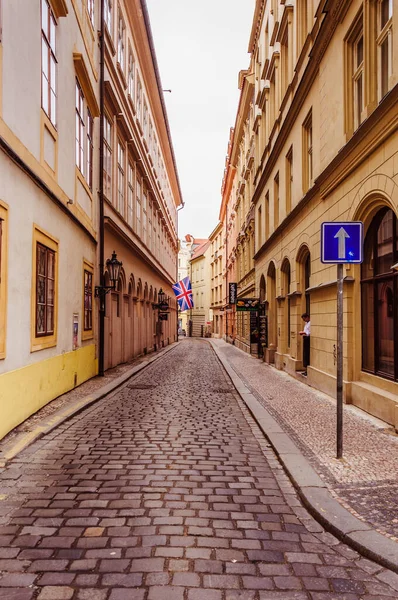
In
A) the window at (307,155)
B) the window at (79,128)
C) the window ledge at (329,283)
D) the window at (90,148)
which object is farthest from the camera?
the window at (90,148)

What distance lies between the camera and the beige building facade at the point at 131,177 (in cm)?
1638

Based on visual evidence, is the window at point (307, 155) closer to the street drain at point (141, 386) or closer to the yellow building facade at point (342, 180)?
the yellow building facade at point (342, 180)

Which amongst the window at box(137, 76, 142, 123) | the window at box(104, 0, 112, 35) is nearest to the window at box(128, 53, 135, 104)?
the window at box(137, 76, 142, 123)

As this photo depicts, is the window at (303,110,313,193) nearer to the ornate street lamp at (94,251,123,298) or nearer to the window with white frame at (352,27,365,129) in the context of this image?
the window with white frame at (352,27,365,129)

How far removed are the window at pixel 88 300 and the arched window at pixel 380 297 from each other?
280 inches

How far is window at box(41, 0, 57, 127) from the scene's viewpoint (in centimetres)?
888

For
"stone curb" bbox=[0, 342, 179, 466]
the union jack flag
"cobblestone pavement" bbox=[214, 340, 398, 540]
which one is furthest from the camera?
the union jack flag

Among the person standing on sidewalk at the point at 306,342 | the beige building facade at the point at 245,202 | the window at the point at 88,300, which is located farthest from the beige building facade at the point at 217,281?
the person standing on sidewalk at the point at 306,342

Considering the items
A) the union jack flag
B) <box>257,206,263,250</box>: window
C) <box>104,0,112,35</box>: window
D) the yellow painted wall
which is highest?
<box>104,0,112,35</box>: window

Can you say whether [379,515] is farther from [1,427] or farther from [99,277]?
[99,277]

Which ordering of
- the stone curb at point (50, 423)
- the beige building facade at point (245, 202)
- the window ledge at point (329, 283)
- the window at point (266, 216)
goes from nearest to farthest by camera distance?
the stone curb at point (50, 423)
the window ledge at point (329, 283)
the window at point (266, 216)
the beige building facade at point (245, 202)

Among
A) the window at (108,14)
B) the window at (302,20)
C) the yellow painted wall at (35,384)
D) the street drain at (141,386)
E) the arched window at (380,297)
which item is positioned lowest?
the street drain at (141,386)

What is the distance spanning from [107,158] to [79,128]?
3.96 metres

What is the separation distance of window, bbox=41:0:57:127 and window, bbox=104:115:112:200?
5.98 meters
